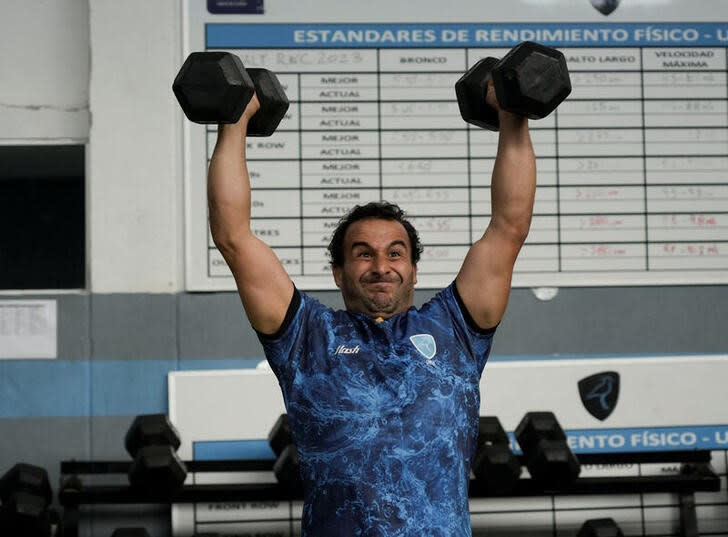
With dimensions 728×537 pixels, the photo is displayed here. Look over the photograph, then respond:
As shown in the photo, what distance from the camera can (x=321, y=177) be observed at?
2736mm

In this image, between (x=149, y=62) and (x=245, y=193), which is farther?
(x=149, y=62)

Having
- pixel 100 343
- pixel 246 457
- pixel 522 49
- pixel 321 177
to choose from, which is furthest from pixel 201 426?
pixel 522 49

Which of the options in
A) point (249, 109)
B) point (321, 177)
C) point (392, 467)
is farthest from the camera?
point (321, 177)

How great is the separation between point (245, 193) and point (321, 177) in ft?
3.58

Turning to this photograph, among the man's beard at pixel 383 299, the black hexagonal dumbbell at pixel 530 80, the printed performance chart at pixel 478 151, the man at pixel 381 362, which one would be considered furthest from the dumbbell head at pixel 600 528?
the black hexagonal dumbbell at pixel 530 80

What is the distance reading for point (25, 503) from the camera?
7.39 ft

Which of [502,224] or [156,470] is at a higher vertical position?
[502,224]

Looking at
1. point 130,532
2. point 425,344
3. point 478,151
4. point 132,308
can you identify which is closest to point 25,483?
point 130,532

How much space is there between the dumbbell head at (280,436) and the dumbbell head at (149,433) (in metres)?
0.25

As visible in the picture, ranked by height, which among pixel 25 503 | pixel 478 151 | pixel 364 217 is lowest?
pixel 25 503

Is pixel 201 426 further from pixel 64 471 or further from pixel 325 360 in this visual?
pixel 325 360

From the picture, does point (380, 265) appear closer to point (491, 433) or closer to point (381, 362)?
point (381, 362)

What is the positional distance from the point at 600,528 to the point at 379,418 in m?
1.09

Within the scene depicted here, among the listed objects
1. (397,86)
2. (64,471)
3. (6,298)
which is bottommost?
(64,471)
